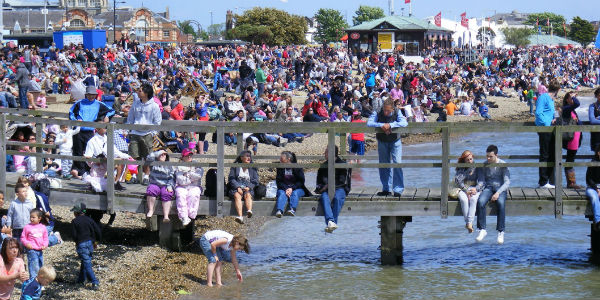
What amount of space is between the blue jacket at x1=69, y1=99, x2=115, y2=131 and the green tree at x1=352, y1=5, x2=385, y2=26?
157750 mm

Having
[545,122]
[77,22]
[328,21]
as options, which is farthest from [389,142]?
[328,21]

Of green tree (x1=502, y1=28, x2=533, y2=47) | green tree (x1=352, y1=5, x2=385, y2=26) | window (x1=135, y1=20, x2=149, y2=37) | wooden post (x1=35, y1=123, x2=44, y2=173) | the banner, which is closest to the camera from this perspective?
wooden post (x1=35, y1=123, x2=44, y2=173)

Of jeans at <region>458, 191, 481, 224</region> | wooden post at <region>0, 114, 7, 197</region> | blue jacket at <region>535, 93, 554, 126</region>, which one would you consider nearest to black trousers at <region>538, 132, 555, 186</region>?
blue jacket at <region>535, 93, 554, 126</region>

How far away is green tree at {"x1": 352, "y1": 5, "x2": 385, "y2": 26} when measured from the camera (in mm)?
170875

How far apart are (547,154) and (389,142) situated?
7.58 ft

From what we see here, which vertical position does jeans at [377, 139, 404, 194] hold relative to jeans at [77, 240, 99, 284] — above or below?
above

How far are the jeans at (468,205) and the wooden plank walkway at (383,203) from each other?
14 cm

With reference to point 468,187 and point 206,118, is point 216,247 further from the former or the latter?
point 206,118

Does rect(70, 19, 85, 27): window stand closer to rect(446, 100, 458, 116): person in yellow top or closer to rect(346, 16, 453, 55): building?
rect(346, 16, 453, 55): building

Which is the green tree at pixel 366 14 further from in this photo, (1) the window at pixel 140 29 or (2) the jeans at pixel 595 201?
(2) the jeans at pixel 595 201

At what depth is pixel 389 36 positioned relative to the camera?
75.3 meters

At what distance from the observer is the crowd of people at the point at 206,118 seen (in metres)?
12.3

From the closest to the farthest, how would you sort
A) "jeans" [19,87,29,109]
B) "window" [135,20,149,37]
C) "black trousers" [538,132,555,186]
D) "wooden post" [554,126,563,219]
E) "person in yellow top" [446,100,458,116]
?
"wooden post" [554,126,563,219]
"black trousers" [538,132,555,186]
"jeans" [19,87,29,109]
"person in yellow top" [446,100,458,116]
"window" [135,20,149,37]

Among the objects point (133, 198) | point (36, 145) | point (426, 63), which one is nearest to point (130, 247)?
point (133, 198)
